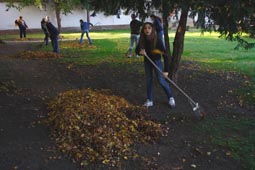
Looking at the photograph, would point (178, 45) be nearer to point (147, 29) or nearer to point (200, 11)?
point (200, 11)

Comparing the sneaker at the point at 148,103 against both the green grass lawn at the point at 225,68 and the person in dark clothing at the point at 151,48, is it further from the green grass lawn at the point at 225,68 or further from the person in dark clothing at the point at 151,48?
the green grass lawn at the point at 225,68

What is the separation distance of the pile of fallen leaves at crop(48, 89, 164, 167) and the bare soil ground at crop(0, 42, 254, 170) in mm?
164

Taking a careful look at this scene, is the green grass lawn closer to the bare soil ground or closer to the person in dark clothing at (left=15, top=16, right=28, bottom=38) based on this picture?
the bare soil ground

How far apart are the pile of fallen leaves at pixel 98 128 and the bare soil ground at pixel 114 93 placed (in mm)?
164

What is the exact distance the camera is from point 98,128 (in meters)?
5.70

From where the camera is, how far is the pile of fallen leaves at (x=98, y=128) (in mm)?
5195

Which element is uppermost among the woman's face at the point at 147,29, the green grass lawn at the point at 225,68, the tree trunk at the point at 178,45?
the woman's face at the point at 147,29

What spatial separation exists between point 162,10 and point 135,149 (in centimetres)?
384

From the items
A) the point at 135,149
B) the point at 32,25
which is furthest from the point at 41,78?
the point at 32,25

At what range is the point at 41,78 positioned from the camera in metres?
10.2

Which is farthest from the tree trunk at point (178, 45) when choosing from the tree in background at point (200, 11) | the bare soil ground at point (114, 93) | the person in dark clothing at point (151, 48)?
the person in dark clothing at point (151, 48)

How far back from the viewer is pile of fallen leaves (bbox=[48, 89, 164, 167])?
520cm

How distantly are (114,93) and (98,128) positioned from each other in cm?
300

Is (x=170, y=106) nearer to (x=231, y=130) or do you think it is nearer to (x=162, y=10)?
(x=231, y=130)
